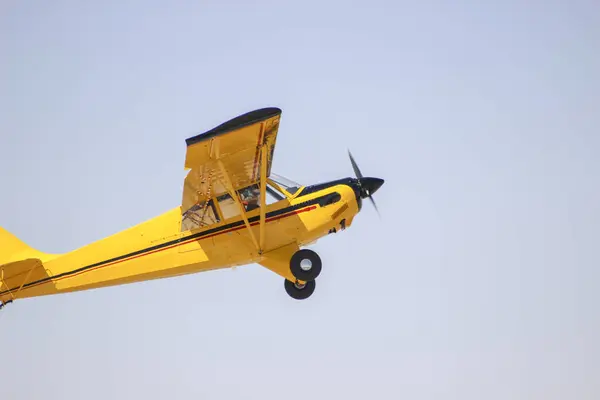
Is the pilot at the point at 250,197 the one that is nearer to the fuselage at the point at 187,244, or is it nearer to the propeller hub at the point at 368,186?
the fuselage at the point at 187,244

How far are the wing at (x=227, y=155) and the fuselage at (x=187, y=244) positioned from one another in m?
0.50

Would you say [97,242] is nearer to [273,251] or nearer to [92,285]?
[92,285]

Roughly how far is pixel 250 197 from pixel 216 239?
894mm

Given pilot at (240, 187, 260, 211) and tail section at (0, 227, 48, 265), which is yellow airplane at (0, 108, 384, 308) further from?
tail section at (0, 227, 48, 265)

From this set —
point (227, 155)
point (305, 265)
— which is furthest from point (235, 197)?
point (305, 265)

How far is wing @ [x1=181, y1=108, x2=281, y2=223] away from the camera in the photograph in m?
12.2

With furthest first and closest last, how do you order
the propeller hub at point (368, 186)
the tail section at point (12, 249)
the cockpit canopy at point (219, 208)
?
the tail section at point (12, 249) → the propeller hub at point (368, 186) → the cockpit canopy at point (219, 208)

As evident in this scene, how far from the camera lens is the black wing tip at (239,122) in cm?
1211

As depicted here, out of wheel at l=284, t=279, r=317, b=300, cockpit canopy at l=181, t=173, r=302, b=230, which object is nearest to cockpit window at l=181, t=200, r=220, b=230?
cockpit canopy at l=181, t=173, r=302, b=230

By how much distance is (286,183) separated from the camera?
14406 mm

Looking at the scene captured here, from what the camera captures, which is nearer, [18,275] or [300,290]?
[18,275]

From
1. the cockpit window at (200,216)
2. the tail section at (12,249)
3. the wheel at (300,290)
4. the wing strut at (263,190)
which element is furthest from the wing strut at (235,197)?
the tail section at (12,249)

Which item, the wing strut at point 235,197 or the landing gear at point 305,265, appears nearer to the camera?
the wing strut at point 235,197

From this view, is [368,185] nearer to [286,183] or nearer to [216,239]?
[286,183]
